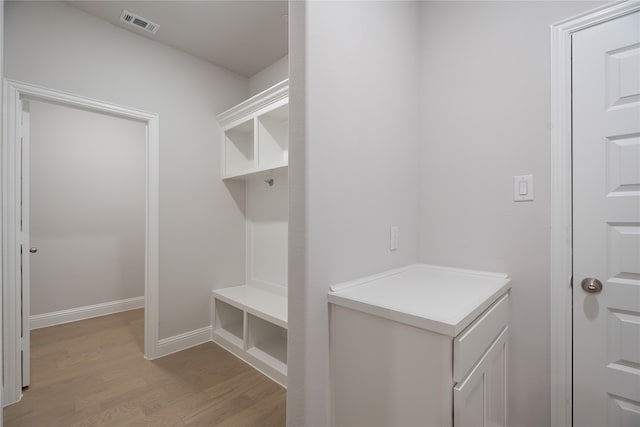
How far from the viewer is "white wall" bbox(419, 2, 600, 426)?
4.63 ft

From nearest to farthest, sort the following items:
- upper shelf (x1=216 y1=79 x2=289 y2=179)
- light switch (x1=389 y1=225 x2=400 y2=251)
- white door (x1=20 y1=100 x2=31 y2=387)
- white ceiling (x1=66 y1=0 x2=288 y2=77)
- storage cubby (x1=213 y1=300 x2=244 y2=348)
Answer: light switch (x1=389 y1=225 x2=400 y2=251)
white door (x1=20 y1=100 x2=31 y2=387)
white ceiling (x1=66 y1=0 x2=288 y2=77)
upper shelf (x1=216 y1=79 x2=289 y2=179)
storage cubby (x1=213 y1=300 x2=244 y2=348)

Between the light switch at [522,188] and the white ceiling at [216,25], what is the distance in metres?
1.96

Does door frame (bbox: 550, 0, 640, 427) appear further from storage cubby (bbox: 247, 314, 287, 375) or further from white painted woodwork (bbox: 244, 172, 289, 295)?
white painted woodwork (bbox: 244, 172, 289, 295)

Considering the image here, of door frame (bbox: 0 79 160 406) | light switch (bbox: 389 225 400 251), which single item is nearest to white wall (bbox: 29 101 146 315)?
door frame (bbox: 0 79 160 406)

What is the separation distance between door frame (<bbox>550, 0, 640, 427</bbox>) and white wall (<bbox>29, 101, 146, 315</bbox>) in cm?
341

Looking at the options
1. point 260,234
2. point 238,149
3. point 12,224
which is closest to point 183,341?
point 260,234

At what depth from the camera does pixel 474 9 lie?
5.29 feet

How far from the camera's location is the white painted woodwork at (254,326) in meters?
2.23

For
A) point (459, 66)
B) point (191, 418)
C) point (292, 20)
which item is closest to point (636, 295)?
point (459, 66)

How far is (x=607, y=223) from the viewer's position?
1.25m

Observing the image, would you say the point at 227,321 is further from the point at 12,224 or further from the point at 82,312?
the point at 82,312

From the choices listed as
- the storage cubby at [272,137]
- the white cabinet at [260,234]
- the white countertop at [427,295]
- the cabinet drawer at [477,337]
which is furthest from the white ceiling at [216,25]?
the cabinet drawer at [477,337]

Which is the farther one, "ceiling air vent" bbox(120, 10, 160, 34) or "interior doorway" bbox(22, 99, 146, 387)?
"interior doorway" bbox(22, 99, 146, 387)

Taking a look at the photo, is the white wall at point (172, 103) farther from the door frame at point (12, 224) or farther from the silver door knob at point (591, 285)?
the silver door knob at point (591, 285)
